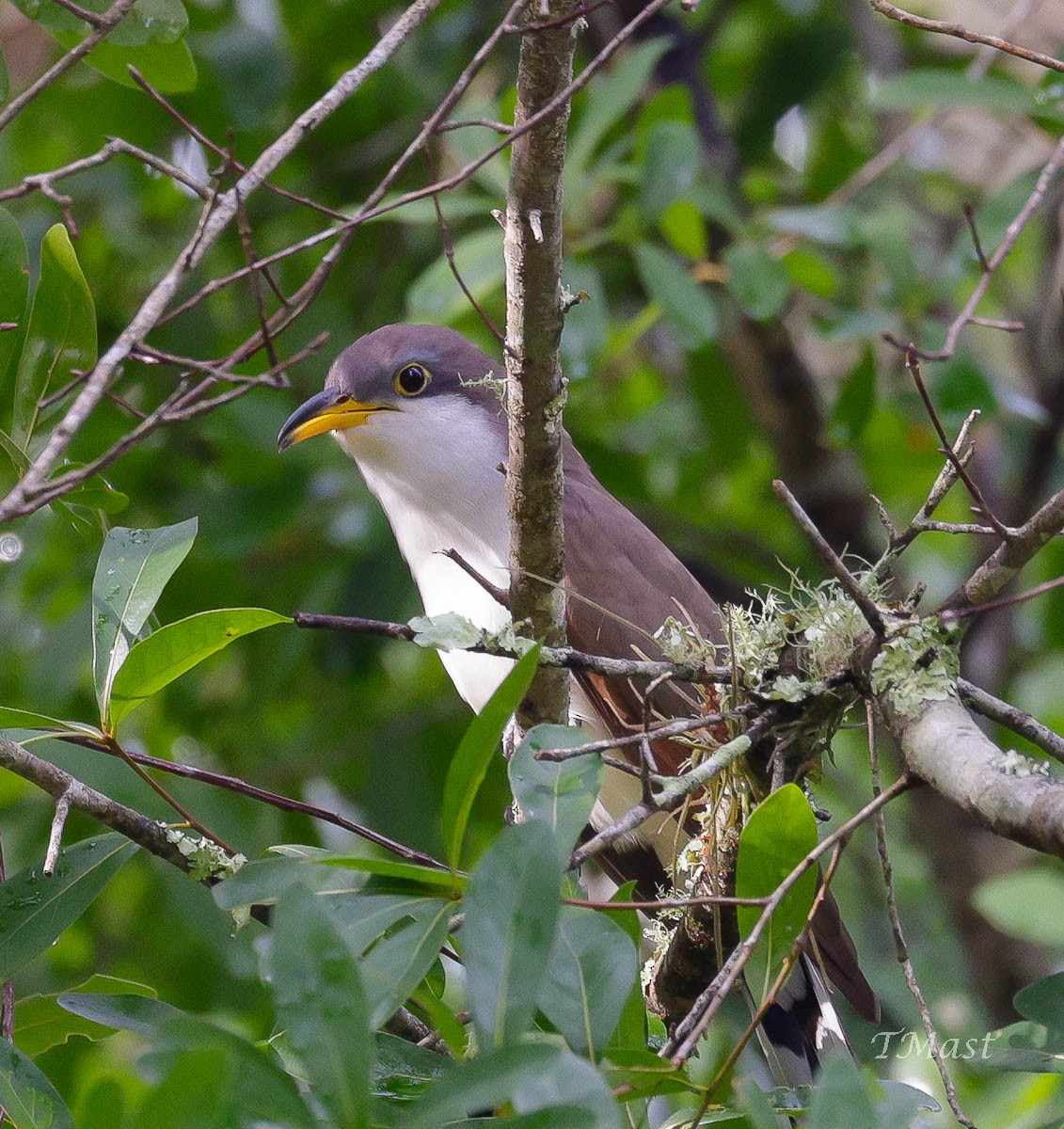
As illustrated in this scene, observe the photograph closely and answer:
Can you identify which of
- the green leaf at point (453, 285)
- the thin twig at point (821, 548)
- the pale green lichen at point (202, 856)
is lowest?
the pale green lichen at point (202, 856)

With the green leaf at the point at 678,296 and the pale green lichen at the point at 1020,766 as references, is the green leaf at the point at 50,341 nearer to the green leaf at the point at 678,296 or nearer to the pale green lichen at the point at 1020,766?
the pale green lichen at the point at 1020,766

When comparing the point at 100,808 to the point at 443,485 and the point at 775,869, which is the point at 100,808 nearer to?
the point at 775,869

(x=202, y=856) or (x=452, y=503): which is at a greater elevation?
(x=452, y=503)

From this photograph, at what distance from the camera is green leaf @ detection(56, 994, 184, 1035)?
1846mm

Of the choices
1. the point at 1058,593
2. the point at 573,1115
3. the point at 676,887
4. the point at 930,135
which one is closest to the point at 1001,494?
the point at 1058,593

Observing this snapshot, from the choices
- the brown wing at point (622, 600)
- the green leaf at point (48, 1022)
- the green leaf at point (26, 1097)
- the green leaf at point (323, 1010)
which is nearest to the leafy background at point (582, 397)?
the brown wing at point (622, 600)

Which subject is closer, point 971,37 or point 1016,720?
point 1016,720

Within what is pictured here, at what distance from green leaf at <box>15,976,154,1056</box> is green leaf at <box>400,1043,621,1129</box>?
3.34ft

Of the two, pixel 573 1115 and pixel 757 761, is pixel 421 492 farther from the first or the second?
pixel 573 1115

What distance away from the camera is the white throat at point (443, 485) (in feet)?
11.6

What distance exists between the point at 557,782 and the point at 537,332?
784 mm

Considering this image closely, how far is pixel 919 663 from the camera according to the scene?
1.87 metres

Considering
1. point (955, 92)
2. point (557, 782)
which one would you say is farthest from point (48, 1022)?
point (955, 92)

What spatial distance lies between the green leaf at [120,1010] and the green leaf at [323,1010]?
64 centimetres
